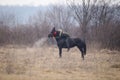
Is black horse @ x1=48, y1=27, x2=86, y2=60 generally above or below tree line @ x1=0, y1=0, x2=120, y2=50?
above

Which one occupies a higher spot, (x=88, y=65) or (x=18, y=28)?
(x=88, y=65)

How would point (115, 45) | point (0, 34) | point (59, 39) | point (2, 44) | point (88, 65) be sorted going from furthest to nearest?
point (0, 34)
point (2, 44)
point (115, 45)
point (59, 39)
point (88, 65)

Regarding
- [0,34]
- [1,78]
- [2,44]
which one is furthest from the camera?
[0,34]

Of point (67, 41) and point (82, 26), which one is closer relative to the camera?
point (67, 41)

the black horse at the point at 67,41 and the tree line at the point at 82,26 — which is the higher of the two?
the black horse at the point at 67,41

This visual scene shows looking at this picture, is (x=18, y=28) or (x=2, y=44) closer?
(x=2, y=44)

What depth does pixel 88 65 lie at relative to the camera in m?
16.0

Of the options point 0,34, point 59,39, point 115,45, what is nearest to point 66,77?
point 59,39

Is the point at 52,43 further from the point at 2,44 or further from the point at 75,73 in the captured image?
the point at 75,73

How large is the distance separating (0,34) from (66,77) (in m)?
18.9

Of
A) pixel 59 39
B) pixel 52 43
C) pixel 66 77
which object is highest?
pixel 66 77

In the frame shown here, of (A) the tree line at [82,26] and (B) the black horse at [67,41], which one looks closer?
(B) the black horse at [67,41]

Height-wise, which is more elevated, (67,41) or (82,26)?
(67,41)

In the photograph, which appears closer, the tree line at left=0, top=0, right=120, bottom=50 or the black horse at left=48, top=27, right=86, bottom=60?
the black horse at left=48, top=27, right=86, bottom=60
